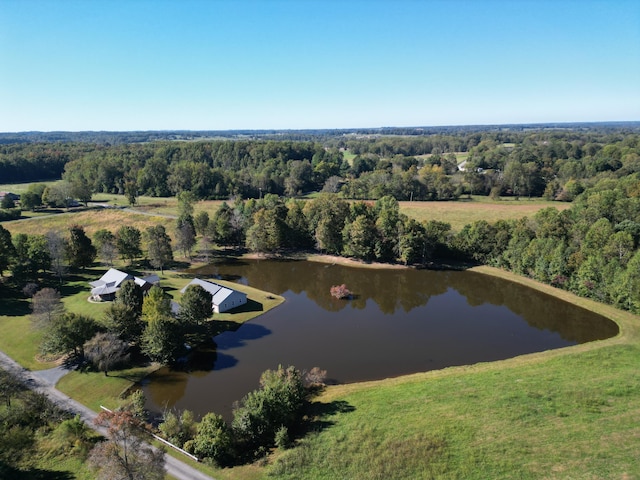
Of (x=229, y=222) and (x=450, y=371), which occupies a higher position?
(x=229, y=222)

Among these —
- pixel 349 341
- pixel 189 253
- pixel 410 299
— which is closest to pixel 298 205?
pixel 189 253

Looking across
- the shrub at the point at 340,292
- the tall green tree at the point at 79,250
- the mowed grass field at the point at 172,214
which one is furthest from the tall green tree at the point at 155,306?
the mowed grass field at the point at 172,214

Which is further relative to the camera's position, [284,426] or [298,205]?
[298,205]

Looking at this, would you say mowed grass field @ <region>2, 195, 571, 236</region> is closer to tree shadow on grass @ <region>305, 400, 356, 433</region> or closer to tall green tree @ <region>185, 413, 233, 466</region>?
tree shadow on grass @ <region>305, 400, 356, 433</region>

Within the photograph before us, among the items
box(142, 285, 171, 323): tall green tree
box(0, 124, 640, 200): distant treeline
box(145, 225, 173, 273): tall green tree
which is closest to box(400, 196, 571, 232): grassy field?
box(0, 124, 640, 200): distant treeline

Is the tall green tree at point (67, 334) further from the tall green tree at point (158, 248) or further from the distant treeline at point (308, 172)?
the distant treeline at point (308, 172)

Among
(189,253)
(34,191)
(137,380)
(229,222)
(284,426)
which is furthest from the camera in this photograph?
(34,191)

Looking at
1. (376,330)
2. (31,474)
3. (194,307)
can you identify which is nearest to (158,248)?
(194,307)

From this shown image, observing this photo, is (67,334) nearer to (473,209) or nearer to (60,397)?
(60,397)

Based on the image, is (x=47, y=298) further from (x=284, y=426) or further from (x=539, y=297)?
(x=539, y=297)
